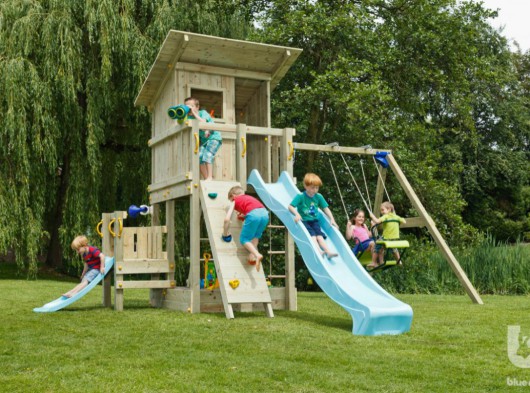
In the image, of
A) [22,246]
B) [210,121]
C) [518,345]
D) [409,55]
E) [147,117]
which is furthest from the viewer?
[409,55]

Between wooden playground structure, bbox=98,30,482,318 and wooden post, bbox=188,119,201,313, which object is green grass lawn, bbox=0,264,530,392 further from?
wooden playground structure, bbox=98,30,482,318

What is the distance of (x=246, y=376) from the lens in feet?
15.1

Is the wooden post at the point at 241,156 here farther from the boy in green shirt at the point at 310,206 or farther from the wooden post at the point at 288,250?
the boy in green shirt at the point at 310,206

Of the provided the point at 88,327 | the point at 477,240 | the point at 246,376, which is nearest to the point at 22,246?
the point at 88,327

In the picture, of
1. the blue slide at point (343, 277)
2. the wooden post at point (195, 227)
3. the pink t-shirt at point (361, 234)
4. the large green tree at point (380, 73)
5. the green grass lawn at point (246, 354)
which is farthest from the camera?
the large green tree at point (380, 73)

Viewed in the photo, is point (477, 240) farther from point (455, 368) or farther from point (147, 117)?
point (455, 368)

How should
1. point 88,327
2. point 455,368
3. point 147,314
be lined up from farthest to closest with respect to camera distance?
point 147,314 → point 88,327 → point 455,368

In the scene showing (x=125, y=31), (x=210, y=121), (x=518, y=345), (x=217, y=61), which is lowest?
(x=518, y=345)

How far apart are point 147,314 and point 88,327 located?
1.45 metres

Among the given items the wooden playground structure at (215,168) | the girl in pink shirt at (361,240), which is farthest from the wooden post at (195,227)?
the girl in pink shirt at (361,240)

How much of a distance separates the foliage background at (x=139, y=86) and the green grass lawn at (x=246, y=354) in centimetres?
662

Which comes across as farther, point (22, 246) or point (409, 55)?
point (409, 55)

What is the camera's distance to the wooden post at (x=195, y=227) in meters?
8.74

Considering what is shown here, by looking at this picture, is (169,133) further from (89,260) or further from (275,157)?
(89,260)
